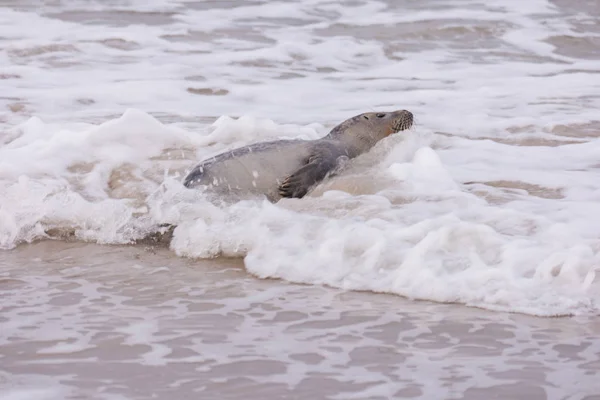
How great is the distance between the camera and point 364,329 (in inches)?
152

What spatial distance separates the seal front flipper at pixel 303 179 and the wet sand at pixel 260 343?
1311 millimetres

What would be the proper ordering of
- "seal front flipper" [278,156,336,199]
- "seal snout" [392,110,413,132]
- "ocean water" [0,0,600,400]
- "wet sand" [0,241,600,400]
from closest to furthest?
"wet sand" [0,241,600,400] → "ocean water" [0,0,600,400] → "seal front flipper" [278,156,336,199] → "seal snout" [392,110,413,132]

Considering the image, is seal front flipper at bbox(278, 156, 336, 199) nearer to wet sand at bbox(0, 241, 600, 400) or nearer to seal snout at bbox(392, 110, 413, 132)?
seal snout at bbox(392, 110, 413, 132)

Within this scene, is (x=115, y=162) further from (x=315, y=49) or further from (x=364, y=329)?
(x=315, y=49)

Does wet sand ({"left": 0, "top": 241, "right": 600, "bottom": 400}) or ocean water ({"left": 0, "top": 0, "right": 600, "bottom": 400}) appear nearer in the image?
wet sand ({"left": 0, "top": 241, "right": 600, "bottom": 400})

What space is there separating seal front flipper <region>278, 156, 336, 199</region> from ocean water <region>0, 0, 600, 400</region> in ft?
0.28

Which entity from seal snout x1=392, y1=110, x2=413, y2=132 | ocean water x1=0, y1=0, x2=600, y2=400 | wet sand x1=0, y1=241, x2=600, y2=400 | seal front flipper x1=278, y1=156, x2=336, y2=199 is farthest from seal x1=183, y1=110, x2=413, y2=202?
wet sand x1=0, y1=241, x2=600, y2=400

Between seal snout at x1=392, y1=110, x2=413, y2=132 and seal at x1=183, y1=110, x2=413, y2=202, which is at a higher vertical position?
seal snout at x1=392, y1=110, x2=413, y2=132

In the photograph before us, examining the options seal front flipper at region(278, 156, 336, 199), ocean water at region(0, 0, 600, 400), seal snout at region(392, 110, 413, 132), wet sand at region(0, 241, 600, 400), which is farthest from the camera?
seal snout at region(392, 110, 413, 132)

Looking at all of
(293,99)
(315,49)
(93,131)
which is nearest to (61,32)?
(315,49)

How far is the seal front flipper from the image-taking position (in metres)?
6.02

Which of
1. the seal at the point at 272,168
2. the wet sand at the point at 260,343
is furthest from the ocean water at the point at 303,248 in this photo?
the seal at the point at 272,168

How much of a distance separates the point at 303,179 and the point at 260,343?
8.13 feet

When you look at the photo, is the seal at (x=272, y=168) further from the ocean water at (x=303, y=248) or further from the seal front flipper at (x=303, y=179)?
the ocean water at (x=303, y=248)
